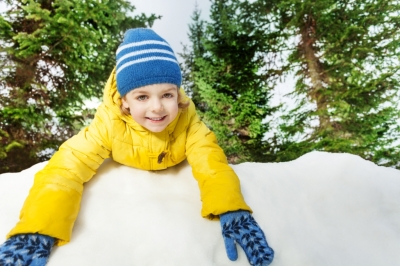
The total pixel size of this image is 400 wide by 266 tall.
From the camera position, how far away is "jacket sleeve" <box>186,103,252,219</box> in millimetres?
1558

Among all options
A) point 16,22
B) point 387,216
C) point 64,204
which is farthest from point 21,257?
point 16,22

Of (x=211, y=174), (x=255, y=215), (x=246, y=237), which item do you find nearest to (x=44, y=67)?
(x=211, y=174)

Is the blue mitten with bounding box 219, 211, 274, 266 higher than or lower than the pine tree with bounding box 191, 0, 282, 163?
lower

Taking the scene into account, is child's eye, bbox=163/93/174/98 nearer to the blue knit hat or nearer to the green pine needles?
the blue knit hat

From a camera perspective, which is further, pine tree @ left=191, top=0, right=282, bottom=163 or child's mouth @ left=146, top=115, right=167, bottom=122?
pine tree @ left=191, top=0, right=282, bottom=163

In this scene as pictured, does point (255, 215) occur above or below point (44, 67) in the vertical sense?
below

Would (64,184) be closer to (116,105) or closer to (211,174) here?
(116,105)

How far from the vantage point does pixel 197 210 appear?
1657mm

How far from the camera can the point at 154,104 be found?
1609mm

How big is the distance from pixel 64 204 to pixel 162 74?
89 centimetres

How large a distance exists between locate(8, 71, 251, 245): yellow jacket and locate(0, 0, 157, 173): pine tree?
2.65 m

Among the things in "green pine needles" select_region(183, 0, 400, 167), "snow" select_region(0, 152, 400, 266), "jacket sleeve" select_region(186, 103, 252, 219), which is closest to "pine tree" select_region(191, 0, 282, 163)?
"green pine needles" select_region(183, 0, 400, 167)

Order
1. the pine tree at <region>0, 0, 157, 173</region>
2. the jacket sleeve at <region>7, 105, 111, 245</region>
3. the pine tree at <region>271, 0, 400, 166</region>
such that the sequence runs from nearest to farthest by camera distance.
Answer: the jacket sleeve at <region>7, 105, 111, 245</region> < the pine tree at <region>0, 0, 157, 173</region> < the pine tree at <region>271, 0, 400, 166</region>

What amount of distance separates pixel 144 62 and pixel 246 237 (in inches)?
44.7
